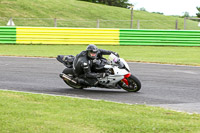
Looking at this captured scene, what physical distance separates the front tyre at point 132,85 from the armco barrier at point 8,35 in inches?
620

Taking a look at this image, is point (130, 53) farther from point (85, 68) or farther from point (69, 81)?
point (85, 68)

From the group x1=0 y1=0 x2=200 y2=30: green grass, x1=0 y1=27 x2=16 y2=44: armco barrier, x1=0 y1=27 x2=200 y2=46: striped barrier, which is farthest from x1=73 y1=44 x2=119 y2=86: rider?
x1=0 y1=0 x2=200 y2=30: green grass

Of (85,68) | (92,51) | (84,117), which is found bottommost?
(84,117)

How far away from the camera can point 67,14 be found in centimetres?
4816

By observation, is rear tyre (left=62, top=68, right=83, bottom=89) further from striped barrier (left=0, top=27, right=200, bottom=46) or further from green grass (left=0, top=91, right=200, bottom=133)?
striped barrier (left=0, top=27, right=200, bottom=46)

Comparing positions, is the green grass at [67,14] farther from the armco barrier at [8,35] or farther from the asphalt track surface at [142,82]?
the asphalt track surface at [142,82]

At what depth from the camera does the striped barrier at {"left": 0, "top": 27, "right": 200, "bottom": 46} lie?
2530 centimetres

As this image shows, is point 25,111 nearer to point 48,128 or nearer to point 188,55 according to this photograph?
point 48,128

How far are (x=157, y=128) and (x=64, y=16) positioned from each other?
4121 centimetres

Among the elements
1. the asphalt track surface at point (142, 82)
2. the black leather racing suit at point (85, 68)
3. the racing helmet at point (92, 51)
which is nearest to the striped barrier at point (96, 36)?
the asphalt track surface at point (142, 82)

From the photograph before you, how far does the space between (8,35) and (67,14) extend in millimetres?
23366

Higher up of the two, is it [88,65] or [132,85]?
[88,65]

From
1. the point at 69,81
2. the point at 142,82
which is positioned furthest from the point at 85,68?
the point at 142,82

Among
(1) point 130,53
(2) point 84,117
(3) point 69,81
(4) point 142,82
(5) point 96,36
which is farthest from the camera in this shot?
(5) point 96,36
